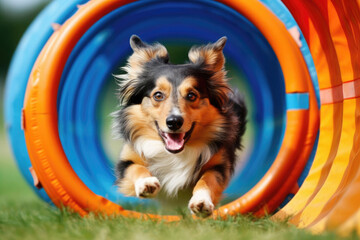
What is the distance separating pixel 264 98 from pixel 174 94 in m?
1.38

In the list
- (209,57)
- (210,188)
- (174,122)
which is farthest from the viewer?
(209,57)

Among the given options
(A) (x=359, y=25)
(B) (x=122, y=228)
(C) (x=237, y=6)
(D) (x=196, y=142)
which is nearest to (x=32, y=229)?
(B) (x=122, y=228)

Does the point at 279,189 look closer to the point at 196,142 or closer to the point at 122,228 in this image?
the point at 196,142

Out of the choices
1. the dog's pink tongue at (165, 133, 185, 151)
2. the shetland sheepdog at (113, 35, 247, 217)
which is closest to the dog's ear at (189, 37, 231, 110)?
the shetland sheepdog at (113, 35, 247, 217)

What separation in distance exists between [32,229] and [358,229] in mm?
1947

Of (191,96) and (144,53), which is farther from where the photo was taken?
(144,53)

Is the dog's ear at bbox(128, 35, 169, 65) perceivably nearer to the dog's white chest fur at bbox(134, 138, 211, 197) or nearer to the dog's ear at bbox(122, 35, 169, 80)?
the dog's ear at bbox(122, 35, 169, 80)

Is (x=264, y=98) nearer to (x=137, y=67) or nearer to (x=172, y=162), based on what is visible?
(x=172, y=162)

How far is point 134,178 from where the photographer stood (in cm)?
364

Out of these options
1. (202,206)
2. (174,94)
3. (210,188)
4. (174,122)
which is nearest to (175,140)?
(174,122)

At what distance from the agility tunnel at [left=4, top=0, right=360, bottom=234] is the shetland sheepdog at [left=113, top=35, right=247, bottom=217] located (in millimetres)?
376

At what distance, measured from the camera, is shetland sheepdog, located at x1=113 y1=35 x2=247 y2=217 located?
377 cm

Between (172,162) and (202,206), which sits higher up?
(172,162)

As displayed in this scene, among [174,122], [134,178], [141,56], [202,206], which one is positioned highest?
[141,56]
